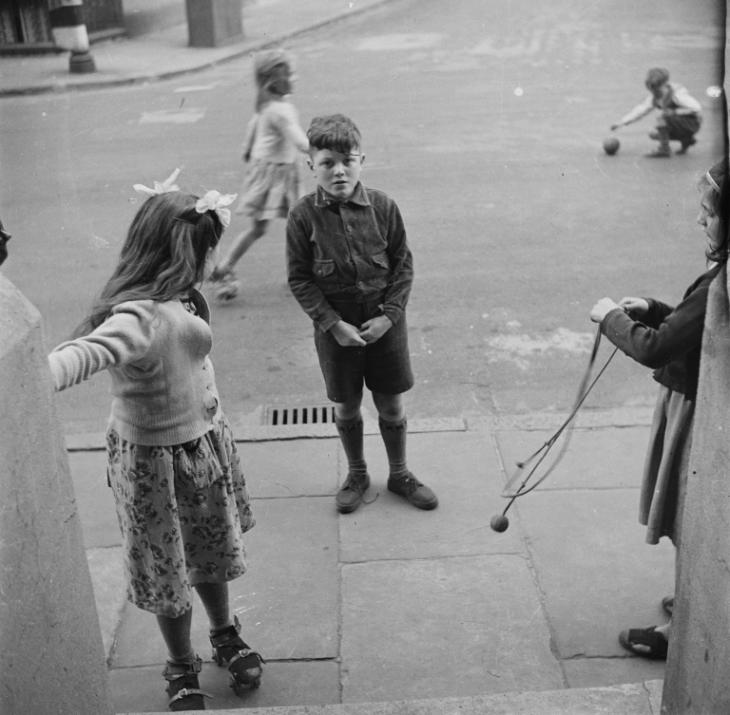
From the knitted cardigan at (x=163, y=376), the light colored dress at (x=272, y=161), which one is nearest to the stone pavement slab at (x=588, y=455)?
the knitted cardigan at (x=163, y=376)

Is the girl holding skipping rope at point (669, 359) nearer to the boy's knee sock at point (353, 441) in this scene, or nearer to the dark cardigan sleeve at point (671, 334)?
the dark cardigan sleeve at point (671, 334)

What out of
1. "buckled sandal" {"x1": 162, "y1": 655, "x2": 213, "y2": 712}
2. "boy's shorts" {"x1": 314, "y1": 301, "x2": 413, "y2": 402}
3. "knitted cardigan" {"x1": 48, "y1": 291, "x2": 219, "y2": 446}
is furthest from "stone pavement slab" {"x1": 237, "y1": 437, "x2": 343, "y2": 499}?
"knitted cardigan" {"x1": 48, "y1": 291, "x2": 219, "y2": 446}

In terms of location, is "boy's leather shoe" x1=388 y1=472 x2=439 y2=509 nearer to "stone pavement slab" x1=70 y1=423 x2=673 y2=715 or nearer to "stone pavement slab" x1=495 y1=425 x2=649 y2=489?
"stone pavement slab" x1=70 y1=423 x2=673 y2=715

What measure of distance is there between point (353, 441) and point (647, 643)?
163 cm

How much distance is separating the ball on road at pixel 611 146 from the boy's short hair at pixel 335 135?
7.34 meters

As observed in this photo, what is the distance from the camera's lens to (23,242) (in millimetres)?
8688

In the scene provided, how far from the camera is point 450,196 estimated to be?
9586 millimetres

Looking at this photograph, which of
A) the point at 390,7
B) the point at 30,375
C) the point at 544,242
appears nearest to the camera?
the point at 30,375

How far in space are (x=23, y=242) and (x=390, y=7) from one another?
57.1ft

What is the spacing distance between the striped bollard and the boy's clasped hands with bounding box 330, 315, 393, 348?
566 inches

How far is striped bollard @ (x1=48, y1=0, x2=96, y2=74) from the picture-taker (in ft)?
55.1

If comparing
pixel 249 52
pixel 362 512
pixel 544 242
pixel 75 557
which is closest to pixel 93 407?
pixel 362 512

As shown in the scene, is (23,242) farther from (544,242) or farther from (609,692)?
(609,692)

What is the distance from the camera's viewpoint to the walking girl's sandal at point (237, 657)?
3480 mm
